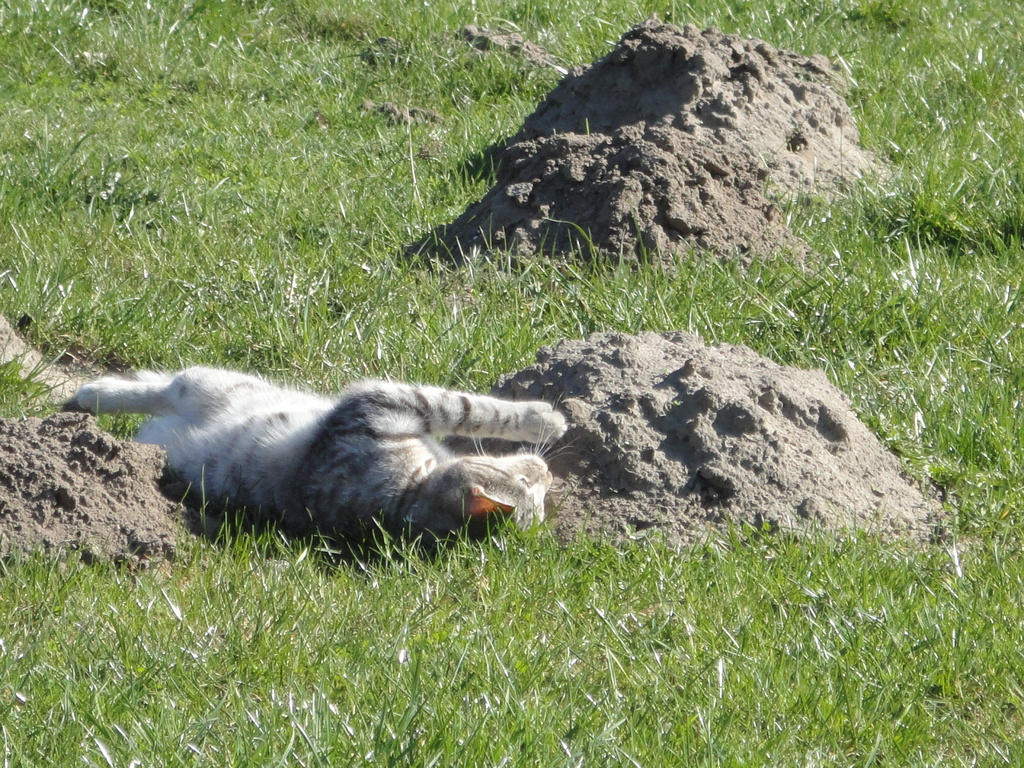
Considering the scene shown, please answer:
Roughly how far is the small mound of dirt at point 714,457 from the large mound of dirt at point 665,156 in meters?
1.37

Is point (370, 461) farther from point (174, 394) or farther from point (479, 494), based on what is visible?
point (174, 394)

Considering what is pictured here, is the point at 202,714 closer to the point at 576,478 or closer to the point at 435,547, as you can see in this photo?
the point at 435,547

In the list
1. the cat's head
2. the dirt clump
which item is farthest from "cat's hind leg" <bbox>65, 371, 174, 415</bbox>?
the dirt clump

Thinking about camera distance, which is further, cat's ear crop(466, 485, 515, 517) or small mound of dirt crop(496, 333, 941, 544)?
small mound of dirt crop(496, 333, 941, 544)

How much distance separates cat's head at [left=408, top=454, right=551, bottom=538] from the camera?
12.4ft

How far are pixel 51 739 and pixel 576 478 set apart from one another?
1951mm

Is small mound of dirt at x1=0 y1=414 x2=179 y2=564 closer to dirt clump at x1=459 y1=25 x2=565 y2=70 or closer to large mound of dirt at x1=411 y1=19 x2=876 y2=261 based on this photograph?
large mound of dirt at x1=411 y1=19 x2=876 y2=261

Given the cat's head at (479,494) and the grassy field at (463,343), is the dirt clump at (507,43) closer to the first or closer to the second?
the grassy field at (463,343)

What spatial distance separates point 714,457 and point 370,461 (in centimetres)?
119

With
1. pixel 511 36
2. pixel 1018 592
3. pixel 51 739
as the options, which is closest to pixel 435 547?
pixel 51 739

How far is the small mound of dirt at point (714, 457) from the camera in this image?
388 cm

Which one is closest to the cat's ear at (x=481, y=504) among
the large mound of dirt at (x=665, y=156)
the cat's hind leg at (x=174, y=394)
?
the cat's hind leg at (x=174, y=394)

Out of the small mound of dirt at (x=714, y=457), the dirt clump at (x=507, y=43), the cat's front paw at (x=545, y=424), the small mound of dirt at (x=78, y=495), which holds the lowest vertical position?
the small mound of dirt at (x=714, y=457)

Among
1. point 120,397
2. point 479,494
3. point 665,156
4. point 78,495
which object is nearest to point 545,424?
point 479,494
